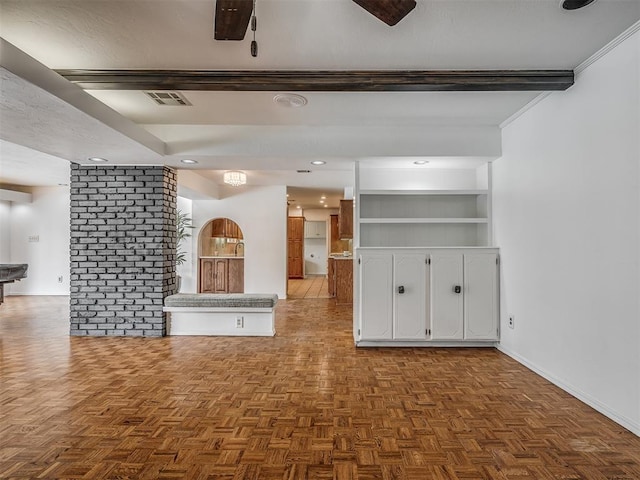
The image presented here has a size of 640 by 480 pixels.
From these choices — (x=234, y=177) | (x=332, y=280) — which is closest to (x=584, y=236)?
(x=234, y=177)

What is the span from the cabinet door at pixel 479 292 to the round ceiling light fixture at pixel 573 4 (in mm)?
2539

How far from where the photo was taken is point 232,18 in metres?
1.84

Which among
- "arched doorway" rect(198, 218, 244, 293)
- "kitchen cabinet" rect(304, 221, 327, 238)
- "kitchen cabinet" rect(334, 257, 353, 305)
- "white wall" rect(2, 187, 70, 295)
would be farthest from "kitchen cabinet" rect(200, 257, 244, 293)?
"kitchen cabinet" rect(304, 221, 327, 238)

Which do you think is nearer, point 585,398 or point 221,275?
point 585,398

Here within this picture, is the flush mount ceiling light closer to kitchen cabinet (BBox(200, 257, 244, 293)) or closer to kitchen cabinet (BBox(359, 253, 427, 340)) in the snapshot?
Answer: kitchen cabinet (BBox(200, 257, 244, 293))

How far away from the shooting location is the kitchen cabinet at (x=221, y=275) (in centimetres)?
814

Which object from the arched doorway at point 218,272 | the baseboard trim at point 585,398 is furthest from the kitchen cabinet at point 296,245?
the baseboard trim at point 585,398

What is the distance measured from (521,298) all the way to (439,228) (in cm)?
128

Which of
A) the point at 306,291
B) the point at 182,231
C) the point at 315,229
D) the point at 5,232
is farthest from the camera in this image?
the point at 315,229

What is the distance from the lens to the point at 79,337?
451 centimetres

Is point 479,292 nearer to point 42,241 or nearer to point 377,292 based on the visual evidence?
point 377,292

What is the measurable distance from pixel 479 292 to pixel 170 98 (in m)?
3.81

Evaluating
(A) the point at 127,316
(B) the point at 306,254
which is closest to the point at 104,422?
(A) the point at 127,316

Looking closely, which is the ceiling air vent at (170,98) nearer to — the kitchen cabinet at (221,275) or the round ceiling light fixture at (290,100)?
the round ceiling light fixture at (290,100)
